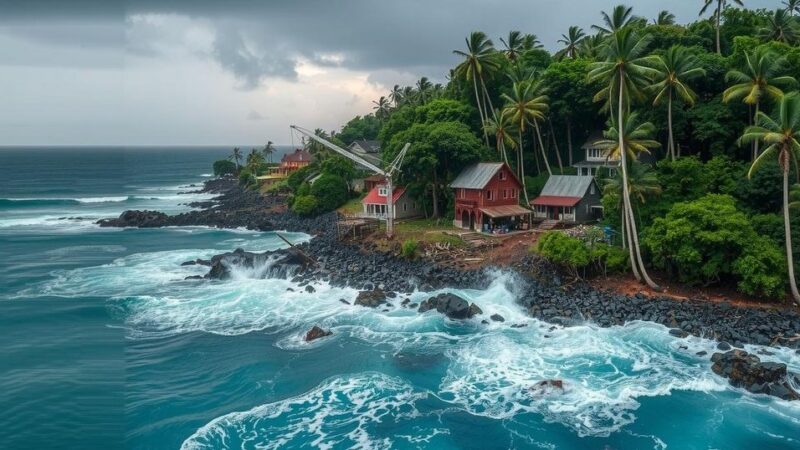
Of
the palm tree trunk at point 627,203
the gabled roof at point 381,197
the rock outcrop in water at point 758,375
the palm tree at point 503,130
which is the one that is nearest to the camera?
the rock outcrop in water at point 758,375

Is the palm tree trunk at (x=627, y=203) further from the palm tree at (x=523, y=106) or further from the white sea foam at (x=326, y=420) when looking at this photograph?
the white sea foam at (x=326, y=420)

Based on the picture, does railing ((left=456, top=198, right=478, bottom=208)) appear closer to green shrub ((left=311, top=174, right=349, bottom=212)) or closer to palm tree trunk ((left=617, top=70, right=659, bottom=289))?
palm tree trunk ((left=617, top=70, right=659, bottom=289))

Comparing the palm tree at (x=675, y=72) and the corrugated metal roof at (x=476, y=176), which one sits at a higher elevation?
the palm tree at (x=675, y=72)

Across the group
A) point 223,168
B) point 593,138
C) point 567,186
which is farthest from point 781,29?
point 223,168

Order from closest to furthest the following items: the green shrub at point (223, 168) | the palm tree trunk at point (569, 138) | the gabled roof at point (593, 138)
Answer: the gabled roof at point (593, 138)
the palm tree trunk at point (569, 138)
the green shrub at point (223, 168)

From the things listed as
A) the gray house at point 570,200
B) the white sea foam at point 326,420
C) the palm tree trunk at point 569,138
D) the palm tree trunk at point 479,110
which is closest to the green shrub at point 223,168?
the palm tree trunk at point 479,110

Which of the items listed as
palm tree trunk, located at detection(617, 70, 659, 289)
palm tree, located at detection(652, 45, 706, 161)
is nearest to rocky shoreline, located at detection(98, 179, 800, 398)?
palm tree trunk, located at detection(617, 70, 659, 289)

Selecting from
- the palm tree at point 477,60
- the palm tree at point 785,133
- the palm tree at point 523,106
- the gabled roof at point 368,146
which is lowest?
the palm tree at point 785,133

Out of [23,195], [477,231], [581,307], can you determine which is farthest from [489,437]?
[23,195]
